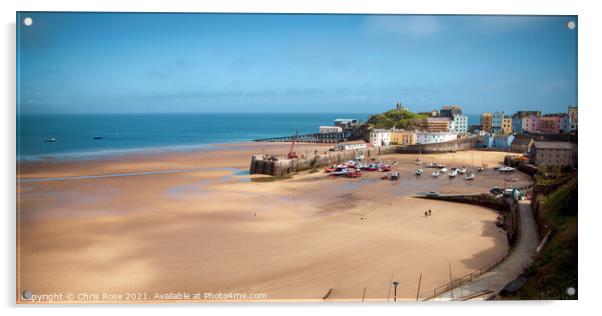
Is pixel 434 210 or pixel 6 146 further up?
pixel 6 146

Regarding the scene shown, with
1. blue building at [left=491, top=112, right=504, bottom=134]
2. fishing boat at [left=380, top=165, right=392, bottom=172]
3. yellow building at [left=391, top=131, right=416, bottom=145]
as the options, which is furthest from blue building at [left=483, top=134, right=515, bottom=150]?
fishing boat at [left=380, top=165, right=392, bottom=172]

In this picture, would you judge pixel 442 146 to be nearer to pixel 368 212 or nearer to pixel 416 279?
pixel 368 212

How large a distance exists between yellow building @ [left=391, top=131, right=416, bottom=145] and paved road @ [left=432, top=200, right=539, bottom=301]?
629 inches

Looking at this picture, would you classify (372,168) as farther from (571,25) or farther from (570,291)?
(570,291)

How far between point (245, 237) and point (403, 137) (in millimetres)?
17230

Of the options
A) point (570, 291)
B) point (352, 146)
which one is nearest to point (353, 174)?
point (352, 146)

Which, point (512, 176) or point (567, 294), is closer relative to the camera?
point (567, 294)

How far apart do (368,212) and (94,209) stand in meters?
6.09

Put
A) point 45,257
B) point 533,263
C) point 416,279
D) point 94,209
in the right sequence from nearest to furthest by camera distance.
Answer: point 533,263 → point 416,279 → point 45,257 → point 94,209

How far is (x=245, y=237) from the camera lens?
7871mm

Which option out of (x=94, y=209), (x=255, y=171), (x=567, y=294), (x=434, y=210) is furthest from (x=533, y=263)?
(x=255, y=171)

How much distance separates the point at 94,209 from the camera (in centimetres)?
973

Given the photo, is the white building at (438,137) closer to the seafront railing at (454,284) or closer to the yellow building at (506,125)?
the yellow building at (506,125)

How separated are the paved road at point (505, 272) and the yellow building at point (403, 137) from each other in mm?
15972
